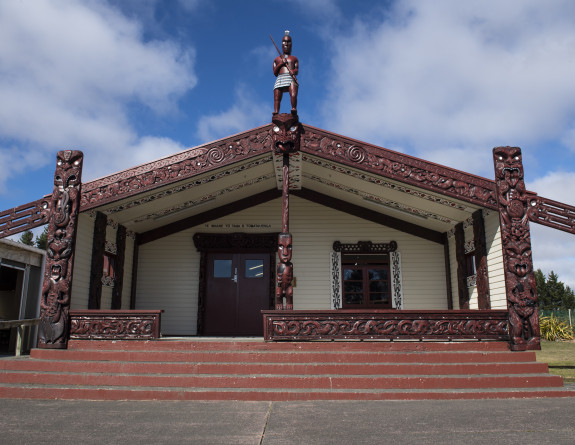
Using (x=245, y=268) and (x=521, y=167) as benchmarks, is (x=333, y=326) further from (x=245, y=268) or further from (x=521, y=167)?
(x=245, y=268)

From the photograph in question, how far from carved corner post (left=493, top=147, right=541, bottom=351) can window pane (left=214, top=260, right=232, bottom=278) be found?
6579mm

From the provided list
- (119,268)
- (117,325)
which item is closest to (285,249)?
(117,325)

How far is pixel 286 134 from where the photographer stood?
8.47 m

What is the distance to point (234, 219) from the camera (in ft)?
39.3

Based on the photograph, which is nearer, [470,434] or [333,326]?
[470,434]

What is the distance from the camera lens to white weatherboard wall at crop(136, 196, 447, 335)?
453 inches

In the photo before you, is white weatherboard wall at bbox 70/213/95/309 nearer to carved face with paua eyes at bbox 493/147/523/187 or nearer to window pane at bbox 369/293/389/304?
window pane at bbox 369/293/389/304

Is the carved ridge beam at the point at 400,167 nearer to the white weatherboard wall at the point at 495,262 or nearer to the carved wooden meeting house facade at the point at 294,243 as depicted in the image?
the carved wooden meeting house facade at the point at 294,243

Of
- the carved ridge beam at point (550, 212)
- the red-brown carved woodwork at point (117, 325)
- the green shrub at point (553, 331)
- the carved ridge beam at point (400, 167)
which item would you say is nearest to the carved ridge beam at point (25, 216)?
the red-brown carved woodwork at point (117, 325)

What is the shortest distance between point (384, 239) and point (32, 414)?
28.9 feet

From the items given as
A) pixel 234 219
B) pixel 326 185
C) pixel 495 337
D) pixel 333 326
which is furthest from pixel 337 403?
pixel 234 219

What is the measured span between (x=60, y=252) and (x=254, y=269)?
502 centimetres

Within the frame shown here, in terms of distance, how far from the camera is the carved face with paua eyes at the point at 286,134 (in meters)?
8.47

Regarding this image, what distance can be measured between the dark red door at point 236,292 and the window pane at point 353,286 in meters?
1.96
